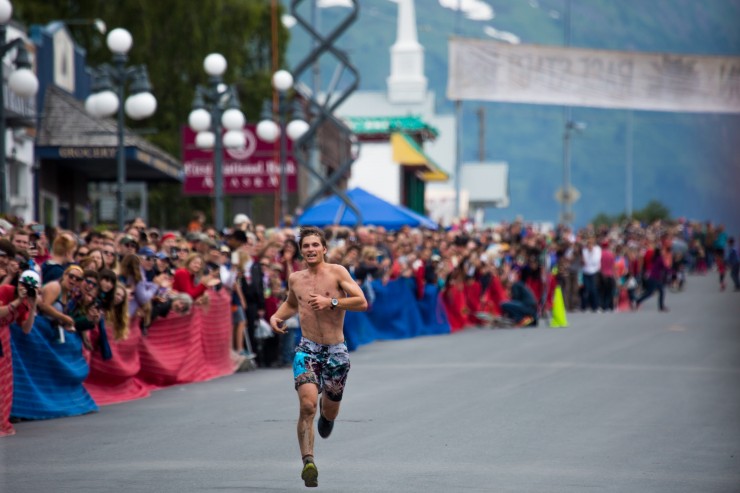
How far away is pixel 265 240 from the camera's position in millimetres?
20672

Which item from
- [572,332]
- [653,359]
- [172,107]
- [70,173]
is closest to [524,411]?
[653,359]

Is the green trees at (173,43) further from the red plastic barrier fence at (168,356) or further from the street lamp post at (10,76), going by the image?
the red plastic barrier fence at (168,356)

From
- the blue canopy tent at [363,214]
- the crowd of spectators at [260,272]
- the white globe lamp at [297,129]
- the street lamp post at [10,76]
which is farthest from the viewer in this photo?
the white globe lamp at [297,129]

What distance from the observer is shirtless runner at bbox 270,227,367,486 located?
398 inches

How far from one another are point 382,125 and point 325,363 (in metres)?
61.0

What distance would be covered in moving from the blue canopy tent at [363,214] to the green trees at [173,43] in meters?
14.0

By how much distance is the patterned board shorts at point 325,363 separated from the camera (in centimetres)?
1013

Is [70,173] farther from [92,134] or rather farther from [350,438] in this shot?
[350,438]

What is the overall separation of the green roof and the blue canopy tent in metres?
34.9

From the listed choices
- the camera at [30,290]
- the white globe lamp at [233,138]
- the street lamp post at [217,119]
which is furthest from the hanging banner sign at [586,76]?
the camera at [30,290]

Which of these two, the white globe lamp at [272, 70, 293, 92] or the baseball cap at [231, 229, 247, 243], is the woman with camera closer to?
the baseball cap at [231, 229, 247, 243]

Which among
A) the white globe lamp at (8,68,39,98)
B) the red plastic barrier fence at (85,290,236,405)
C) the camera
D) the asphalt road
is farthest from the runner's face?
the white globe lamp at (8,68,39,98)

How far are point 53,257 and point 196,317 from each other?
361 centimetres

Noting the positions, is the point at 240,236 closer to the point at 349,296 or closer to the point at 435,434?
the point at 435,434
